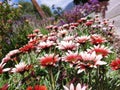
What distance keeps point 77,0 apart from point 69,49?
28095 mm

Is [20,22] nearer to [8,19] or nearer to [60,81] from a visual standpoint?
[8,19]

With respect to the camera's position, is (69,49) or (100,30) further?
(100,30)

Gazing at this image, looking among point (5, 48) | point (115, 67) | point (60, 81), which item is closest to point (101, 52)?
point (115, 67)

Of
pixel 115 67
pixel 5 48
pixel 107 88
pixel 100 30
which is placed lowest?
pixel 5 48

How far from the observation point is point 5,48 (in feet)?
29.3

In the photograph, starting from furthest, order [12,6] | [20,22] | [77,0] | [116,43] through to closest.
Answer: [77,0] → [20,22] → [12,6] → [116,43]

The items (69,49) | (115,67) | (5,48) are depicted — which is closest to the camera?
(115,67)

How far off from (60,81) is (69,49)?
0.36m

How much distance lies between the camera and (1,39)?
9.05 meters

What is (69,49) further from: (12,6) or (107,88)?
(12,6)

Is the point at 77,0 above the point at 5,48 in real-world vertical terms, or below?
below

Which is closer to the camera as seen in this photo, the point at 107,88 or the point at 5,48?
the point at 107,88

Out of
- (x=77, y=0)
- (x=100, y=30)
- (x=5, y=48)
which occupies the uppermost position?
(x=100, y=30)

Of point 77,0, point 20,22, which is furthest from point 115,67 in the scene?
point 77,0
